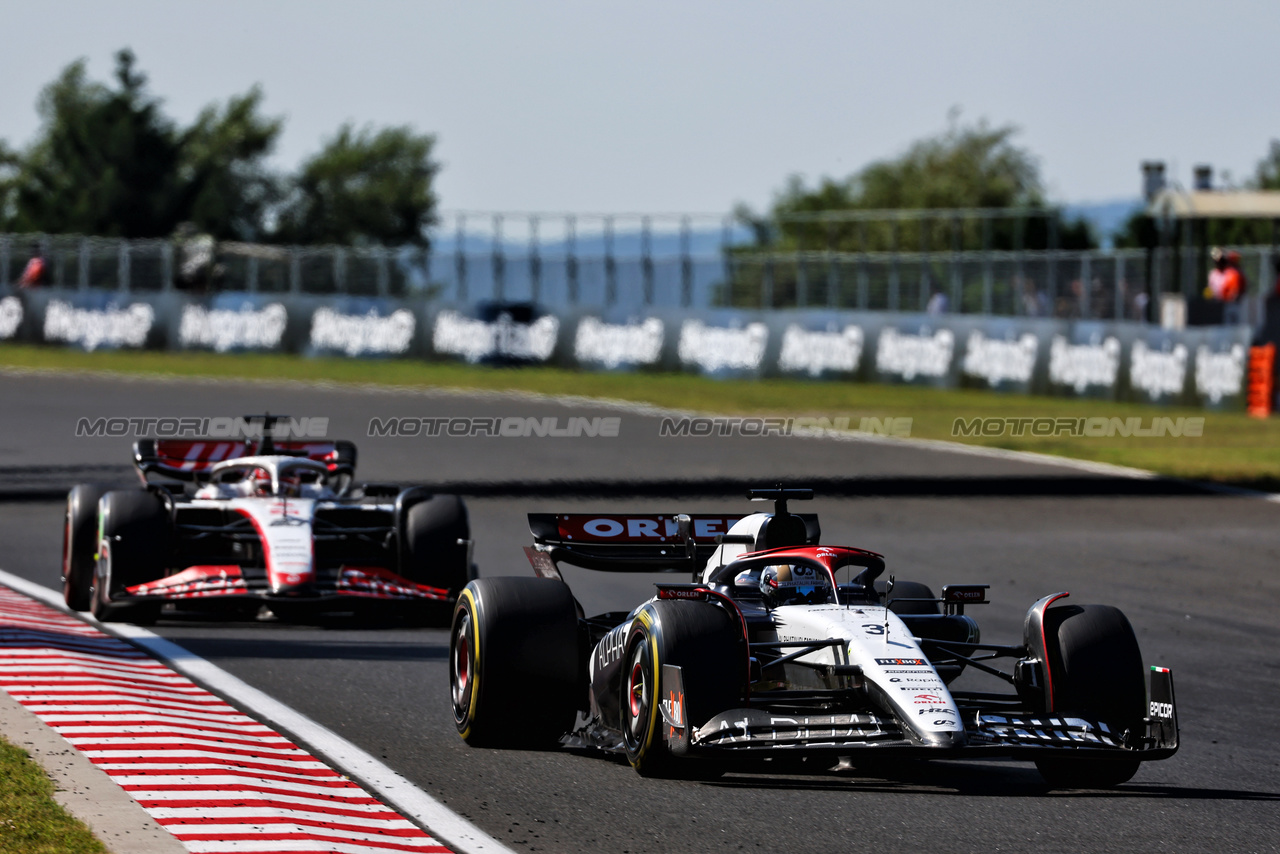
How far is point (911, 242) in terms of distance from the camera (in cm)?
6500

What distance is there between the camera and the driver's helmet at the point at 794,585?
7.06 m

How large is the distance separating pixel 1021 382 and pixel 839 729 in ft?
78.4

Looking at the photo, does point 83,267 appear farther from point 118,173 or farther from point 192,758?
point 192,758

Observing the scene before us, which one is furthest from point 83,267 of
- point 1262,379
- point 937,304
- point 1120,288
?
point 1262,379

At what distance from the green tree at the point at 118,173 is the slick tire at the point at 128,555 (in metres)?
64.7

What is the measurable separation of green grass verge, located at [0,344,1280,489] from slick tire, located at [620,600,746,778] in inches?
514

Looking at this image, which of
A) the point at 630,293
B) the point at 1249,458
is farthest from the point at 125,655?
the point at 630,293

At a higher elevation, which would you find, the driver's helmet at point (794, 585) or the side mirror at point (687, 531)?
the side mirror at point (687, 531)

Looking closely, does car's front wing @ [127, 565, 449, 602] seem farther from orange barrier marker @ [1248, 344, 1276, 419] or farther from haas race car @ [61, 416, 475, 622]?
orange barrier marker @ [1248, 344, 1276, 419]

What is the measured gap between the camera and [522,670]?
7.19 meters
